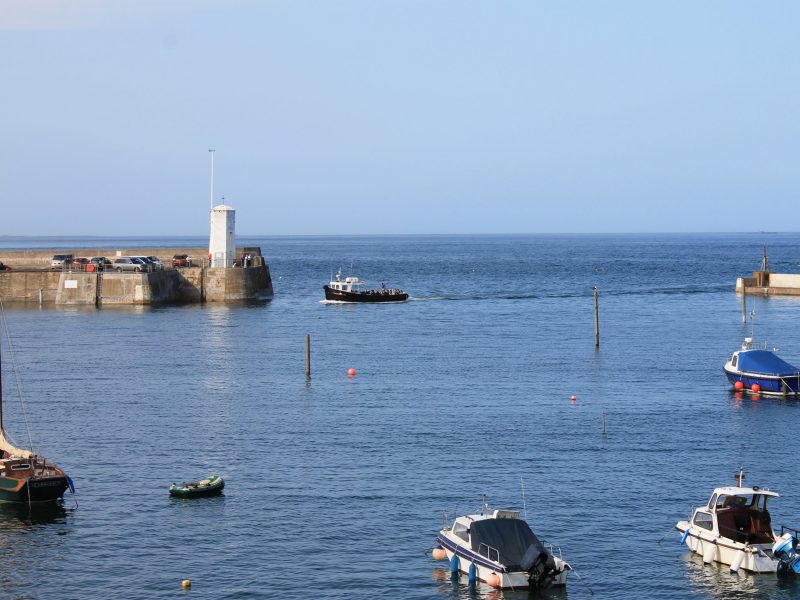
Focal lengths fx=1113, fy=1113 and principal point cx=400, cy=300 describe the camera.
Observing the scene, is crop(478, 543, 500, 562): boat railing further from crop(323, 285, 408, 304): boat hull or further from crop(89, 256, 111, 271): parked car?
crop(323, 285, 408, 304): boat hull

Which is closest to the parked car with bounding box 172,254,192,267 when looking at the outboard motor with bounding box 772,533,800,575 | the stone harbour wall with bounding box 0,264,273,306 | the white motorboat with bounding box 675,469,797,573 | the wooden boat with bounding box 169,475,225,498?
the stone harbour wall with bounding box 0,264,273,306

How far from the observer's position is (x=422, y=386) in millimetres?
72438

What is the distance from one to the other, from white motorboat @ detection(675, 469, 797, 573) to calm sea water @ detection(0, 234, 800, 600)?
0.58m

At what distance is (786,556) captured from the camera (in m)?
37.2

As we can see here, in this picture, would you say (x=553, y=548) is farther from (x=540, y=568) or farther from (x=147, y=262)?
(x=147, y=262)

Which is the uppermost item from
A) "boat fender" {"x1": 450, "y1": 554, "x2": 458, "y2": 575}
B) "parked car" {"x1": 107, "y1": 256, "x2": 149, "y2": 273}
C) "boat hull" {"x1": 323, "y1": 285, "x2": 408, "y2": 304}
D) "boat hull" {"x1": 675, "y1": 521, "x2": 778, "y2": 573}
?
"parked car" {"x1": 107, "y1": 256, "x2": 149, "y2": 273}

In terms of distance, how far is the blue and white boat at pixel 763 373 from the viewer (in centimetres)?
6950

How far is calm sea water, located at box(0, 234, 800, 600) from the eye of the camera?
38.0m

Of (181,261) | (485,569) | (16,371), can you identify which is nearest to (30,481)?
(485,569)

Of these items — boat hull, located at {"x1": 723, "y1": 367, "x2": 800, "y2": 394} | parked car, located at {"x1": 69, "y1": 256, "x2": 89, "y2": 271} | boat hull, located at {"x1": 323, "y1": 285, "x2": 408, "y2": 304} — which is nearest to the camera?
boat hull, located at {"x1": 723, "y1": 367, "x2": 800, "y2": 394}

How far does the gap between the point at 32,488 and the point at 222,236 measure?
269 feet

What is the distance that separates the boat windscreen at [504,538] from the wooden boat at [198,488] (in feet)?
44.6

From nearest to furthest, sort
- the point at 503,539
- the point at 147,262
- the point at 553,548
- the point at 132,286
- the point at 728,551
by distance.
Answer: the point at 503,539
the point at 728,551
the point at 553,548
the point at 132,286
the point at 147,262

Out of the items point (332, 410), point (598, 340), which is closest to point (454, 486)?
point (332, 410)
